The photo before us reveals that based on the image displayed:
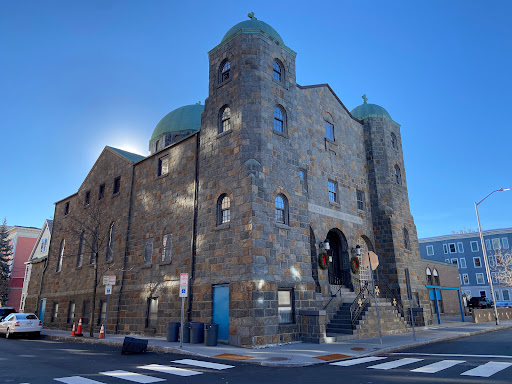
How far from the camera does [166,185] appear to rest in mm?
21578

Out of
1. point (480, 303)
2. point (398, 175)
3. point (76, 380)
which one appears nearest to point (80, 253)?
point (76, 380)

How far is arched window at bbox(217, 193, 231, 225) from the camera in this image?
16.9 m

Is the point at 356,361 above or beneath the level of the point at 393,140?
beneath

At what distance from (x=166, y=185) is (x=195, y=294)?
726 cm

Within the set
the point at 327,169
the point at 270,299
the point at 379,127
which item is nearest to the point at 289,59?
the point at 327,169

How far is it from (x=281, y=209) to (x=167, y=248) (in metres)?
7.19

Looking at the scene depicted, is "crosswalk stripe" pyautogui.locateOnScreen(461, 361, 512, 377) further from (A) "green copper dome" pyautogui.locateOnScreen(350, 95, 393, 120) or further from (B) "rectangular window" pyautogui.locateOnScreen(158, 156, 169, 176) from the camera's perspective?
(A) "green copper dome" pyautogui.locateOnScreen(350, 95, 393, 120)

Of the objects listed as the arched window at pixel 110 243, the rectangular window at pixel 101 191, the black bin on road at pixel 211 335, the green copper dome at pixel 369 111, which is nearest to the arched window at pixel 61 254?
the rectangular window at pixel 101 191

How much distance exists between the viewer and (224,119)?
1844cm

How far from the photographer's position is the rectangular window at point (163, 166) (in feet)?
73.1

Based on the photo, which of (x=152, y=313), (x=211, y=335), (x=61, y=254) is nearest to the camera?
(x=211, y=335)

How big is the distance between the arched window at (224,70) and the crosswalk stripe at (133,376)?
47.0 feet

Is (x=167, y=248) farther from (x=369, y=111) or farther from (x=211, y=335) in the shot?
(x=369, y=111)

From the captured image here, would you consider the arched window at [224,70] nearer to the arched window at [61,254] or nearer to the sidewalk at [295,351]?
the sidewalk at [295,351]
